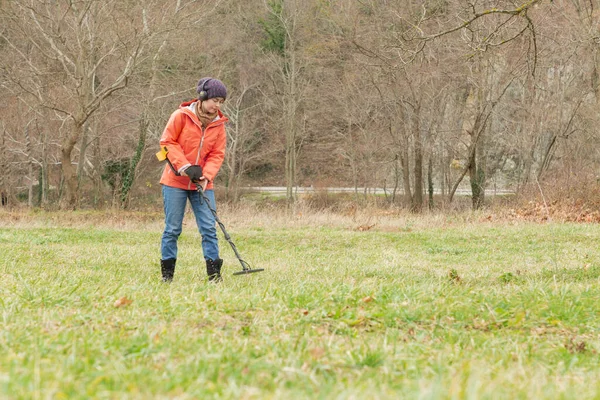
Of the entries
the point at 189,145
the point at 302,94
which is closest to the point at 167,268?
the point at 189,145

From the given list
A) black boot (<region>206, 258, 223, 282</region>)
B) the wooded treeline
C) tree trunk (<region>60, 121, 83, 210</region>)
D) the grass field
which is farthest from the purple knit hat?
tree trunk (<region>60, 121, 83, 210</region>)

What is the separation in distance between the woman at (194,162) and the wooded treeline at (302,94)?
1094 cm

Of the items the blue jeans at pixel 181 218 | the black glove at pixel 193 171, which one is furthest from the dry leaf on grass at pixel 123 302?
the blue jeans at pixel 181 218

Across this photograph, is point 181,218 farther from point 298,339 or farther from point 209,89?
point 298,339

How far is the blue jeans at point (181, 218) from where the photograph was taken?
7.09 meters

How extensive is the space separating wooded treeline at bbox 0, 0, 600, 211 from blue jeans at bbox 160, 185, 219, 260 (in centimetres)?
1124

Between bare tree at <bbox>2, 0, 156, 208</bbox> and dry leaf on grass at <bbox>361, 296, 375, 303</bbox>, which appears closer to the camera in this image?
dry leaf on grass at <bbox>361, 296, 375, 303</bbox>

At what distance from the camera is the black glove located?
268 inches

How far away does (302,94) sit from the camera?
38.2m

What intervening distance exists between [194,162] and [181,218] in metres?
0.62

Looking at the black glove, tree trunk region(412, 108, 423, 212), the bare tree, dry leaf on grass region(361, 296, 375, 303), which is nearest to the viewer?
dry leaf on grass region(361, 296, 375, 303)

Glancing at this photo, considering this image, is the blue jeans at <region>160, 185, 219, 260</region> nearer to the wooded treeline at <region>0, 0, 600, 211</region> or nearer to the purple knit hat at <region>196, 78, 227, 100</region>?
the purple knit hat at <region>196, 78, 227, 100</region>

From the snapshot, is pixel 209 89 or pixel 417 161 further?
pixel 417 161

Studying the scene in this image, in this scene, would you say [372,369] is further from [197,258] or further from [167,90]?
[167,90]
